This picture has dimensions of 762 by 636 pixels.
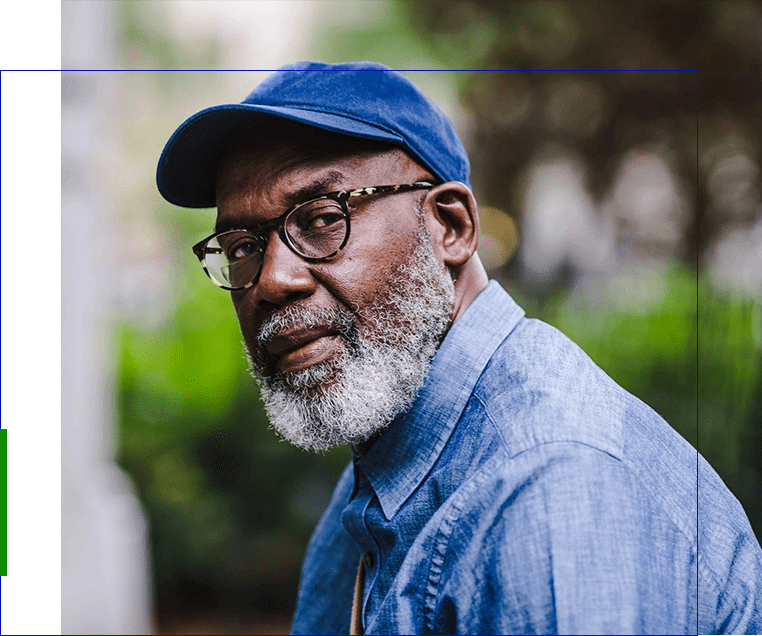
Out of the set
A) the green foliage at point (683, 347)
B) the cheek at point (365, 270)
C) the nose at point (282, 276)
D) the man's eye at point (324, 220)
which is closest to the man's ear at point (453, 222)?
the cheek at point (365, 270)

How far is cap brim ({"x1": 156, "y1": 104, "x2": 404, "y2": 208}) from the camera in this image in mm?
1492

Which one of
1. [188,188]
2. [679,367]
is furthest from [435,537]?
[679,367]

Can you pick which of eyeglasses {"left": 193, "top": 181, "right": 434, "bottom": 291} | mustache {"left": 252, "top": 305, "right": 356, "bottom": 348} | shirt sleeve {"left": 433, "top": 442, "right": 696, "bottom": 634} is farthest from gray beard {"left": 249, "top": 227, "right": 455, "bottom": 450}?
shirt sleeve {"left": 433, "top": 442, "right": 696, "bottom": 634}

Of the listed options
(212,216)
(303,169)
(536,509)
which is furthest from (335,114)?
(212,216)

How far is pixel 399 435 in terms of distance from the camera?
156 centimetres

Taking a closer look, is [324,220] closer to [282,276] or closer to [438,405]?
[282,276]

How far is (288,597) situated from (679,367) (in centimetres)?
330

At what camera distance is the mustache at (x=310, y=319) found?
152 centimetres

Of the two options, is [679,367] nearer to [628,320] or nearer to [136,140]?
[628,320]

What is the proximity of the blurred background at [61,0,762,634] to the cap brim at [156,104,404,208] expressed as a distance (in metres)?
1.76

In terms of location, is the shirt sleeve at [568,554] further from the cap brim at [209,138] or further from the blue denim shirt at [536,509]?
the cap brim at [209,138]

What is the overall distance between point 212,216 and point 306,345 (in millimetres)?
4016

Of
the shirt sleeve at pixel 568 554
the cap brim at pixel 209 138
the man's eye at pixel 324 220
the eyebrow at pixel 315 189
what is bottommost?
the shirt sleeve at pixel 568 554

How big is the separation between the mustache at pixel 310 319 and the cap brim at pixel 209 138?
1.39ft
